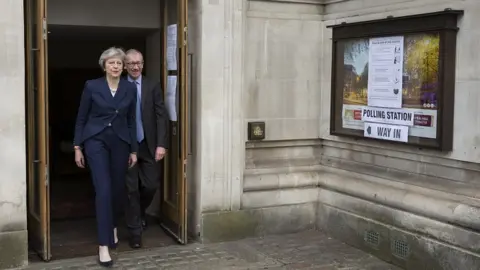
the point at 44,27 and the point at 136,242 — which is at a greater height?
the point at 44,27

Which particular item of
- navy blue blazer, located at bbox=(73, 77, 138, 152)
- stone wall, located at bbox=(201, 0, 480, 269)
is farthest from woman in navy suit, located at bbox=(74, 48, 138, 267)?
stone wall, located at bbox=(201, 0, 480, 269)

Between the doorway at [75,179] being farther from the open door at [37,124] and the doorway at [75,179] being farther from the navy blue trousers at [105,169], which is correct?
the navy blue trousers at [105,169]

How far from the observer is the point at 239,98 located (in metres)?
6.38

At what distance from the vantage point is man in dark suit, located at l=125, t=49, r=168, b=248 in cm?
619

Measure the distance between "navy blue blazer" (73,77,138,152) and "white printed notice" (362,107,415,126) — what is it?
7.54 ft

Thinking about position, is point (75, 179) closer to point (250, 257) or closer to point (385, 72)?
point (250, 257)

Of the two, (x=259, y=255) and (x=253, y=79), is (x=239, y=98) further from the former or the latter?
(x=259, y=255)

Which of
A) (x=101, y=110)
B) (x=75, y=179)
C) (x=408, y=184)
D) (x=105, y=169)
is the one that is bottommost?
(x=75, y=179)

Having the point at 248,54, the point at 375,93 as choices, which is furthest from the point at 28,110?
the point at 375,93

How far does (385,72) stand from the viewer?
588 centimetres

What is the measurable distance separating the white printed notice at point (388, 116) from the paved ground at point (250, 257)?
1.31 metres

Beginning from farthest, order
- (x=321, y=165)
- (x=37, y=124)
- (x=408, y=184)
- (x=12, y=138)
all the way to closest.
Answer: (x=321, y=165) < (x=408, y=184) < (x=37, y=124) < (x=12, y=138)

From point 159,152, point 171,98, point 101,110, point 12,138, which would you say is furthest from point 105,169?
point 171,98

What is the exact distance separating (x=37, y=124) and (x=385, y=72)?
127 inches
